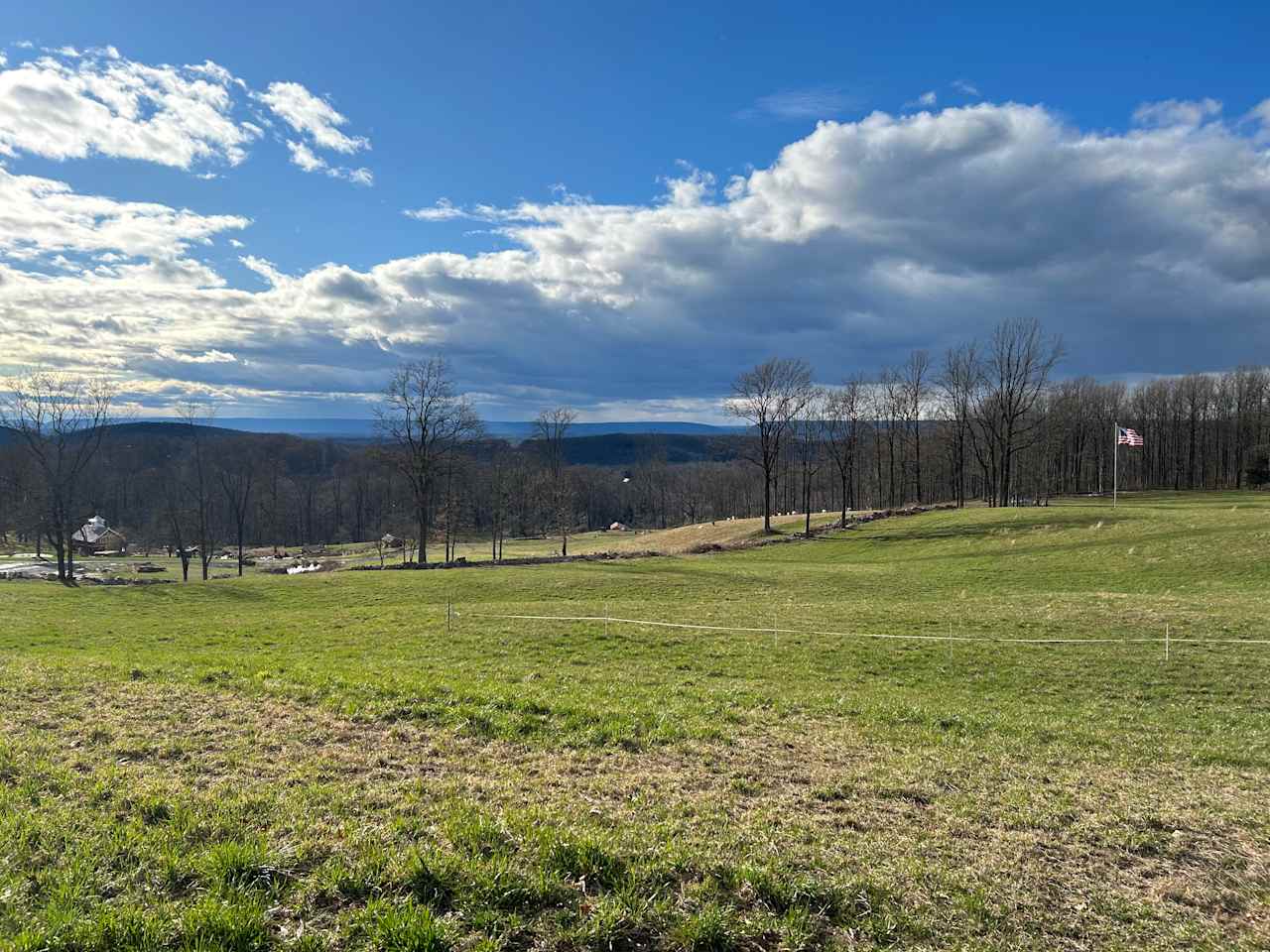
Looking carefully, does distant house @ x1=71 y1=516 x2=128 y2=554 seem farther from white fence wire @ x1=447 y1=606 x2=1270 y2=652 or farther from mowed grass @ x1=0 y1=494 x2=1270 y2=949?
white fence wire @ x1=447 y1=606 x2=1270 y2=652

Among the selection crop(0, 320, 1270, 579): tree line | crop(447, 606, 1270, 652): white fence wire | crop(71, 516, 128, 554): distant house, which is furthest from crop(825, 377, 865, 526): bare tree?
crop(71, 516, 128, 554): distant house

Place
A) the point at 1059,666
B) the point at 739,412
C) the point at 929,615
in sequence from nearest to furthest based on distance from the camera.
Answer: the point at 1059,666 < the point at 929,615 < the point at 739,412

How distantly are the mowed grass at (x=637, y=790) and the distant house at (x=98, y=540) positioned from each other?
339 feet

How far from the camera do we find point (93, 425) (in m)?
45.2

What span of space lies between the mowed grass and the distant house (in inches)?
4065

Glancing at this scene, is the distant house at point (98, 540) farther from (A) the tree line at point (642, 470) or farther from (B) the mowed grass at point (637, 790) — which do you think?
(B) the mowed grass at point (637, 790)

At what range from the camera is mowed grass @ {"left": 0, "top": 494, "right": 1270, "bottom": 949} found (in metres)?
4.70

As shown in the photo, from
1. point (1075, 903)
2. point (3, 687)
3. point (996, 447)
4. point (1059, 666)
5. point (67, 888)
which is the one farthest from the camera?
point (996, 447)

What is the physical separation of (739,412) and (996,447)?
3304 centimetres

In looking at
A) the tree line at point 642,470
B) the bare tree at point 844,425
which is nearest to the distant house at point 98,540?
the tree line at point 642,470

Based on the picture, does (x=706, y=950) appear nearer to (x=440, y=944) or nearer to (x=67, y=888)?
(x=440, y=944)

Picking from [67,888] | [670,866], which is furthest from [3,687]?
[670,866]

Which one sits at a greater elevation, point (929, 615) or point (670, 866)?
point (670, 866)

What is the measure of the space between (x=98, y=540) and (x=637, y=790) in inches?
4863
